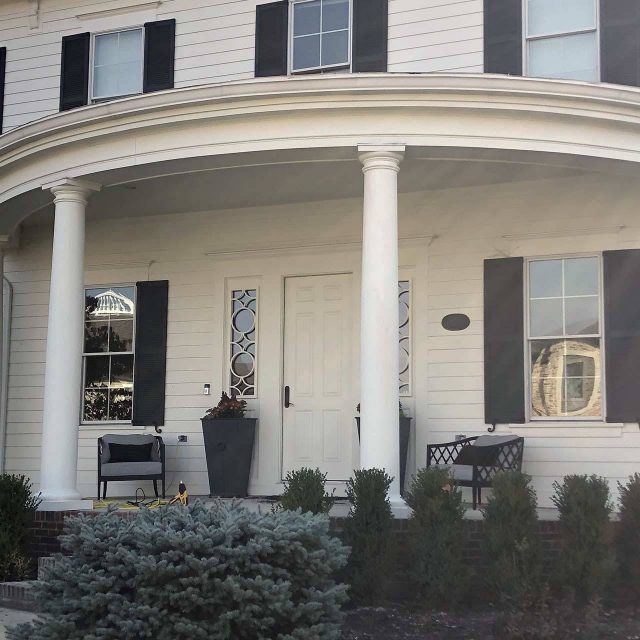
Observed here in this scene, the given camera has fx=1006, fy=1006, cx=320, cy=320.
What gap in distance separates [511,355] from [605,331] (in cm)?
93

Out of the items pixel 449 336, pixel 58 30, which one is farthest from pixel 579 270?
pixel 58 30

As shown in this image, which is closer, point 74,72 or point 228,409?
point 228,409

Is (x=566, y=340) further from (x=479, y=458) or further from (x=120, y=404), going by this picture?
(x=120, y=404)

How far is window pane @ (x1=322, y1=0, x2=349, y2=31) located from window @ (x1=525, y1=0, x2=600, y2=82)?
194 cm

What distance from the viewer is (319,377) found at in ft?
35.6

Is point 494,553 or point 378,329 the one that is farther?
point 378,329

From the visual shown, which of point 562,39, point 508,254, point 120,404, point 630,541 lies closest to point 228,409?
point 120,404

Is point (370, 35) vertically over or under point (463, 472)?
over

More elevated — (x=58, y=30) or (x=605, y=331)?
(x=58, y=30)

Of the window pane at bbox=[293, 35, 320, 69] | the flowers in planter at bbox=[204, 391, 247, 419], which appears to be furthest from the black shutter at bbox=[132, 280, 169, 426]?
the window pane at bbox=[293, 35, 320, 69]

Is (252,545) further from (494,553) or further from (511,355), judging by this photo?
(511,355)

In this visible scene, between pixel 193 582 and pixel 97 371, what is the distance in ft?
23.3

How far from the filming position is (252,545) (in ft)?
17.8

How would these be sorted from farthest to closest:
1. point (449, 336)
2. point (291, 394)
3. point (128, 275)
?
point (128, 275), point (291, 394), point (449, 336)
